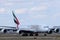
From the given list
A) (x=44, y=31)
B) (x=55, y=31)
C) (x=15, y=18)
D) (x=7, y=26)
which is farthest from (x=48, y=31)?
(x=7, y=26)

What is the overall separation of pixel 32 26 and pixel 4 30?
27.1 metres

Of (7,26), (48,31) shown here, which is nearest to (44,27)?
(48,31)

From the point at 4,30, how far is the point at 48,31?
31.5m

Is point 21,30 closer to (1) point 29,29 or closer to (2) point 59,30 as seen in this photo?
(1) point 29,29

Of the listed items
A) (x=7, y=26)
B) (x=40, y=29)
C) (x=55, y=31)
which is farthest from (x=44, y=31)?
(x=7, y=26)

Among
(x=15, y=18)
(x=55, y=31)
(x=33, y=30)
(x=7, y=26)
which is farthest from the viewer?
(x=7, y=26)

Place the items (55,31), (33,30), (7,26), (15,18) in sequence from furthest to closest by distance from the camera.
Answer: (7,26), (15,18), (55,31), (33,30)

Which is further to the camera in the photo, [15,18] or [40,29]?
[15,18]

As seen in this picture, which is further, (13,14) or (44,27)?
(13,14)

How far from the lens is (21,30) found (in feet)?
391

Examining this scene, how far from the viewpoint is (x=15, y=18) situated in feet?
465

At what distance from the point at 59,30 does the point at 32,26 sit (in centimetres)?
2648

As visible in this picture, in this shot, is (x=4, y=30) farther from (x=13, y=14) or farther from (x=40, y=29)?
(x=40, y=29)

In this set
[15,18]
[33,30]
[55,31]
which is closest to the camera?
[33,30]
